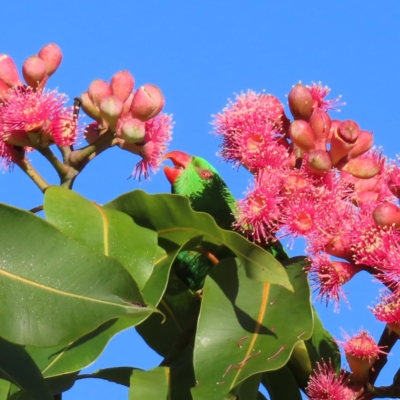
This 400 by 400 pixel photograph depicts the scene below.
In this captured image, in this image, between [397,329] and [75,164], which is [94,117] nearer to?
[75,164]

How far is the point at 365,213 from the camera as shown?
155 centimetres

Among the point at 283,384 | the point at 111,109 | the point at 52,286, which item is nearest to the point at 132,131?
the point at 111,109

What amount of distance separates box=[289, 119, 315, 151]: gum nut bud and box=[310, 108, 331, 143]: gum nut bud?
12 millimetres

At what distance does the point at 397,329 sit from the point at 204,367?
372mm

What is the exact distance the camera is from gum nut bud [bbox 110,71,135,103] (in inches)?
64.1

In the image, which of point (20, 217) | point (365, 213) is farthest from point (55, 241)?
point (365, 213)

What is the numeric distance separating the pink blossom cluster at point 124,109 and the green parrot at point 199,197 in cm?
26

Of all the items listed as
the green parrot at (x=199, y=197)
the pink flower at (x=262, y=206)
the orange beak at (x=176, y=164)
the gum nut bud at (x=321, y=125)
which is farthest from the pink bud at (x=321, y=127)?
the orange beak at (x=176, y=164)

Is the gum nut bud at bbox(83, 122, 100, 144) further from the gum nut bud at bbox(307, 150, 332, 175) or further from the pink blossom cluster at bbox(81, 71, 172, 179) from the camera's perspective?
the gum nut bud at bbox(307, 150, 332, 175)

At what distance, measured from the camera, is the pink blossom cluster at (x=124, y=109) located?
157 centimetres

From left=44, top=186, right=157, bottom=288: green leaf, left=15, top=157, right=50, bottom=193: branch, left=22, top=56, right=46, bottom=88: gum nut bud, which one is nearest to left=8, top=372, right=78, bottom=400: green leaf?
left=44, top=186, right=157, bottom=288: green leaf

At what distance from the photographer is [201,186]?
2.14m

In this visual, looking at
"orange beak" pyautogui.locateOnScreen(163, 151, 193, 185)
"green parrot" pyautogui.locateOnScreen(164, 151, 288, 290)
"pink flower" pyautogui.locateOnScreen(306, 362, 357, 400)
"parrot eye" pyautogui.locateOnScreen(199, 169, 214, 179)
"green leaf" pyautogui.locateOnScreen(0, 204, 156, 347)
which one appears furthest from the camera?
"orange beak" pyautogui.locateOnScreen(163, 151, 193, 185)

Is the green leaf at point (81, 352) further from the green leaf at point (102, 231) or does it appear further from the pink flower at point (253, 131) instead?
the pink flower at point (253, 131)
